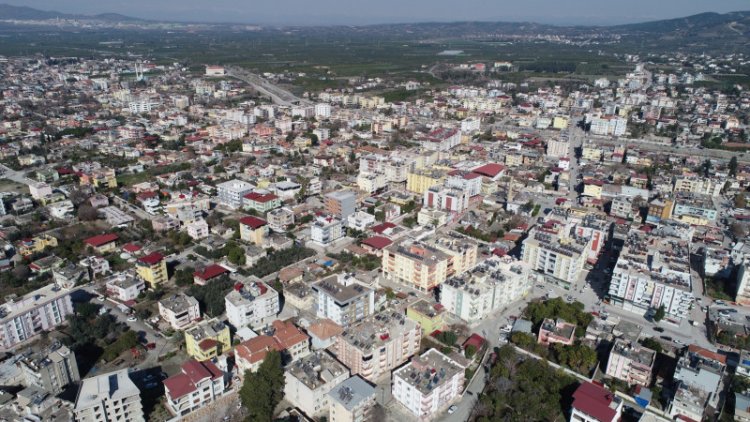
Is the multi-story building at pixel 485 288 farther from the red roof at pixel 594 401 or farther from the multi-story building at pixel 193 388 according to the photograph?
the multi-story building at pixel 193 388

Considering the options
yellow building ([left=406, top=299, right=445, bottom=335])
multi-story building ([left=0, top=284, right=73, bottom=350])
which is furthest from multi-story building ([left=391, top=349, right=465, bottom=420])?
multi-story building ([left=0, top=284, right=73, bottom=350])

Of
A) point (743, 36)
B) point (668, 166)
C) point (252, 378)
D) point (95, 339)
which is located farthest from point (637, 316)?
point (743, 36)

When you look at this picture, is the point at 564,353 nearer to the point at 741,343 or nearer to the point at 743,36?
the point at 741,343

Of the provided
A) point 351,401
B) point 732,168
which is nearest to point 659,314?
point 351,401

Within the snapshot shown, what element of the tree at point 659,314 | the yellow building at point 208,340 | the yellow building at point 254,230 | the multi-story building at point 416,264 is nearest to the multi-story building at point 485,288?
the multi-story building at point 416,264

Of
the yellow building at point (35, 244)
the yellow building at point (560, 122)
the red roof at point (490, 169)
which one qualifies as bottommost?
the yellow building at point (35, 244)

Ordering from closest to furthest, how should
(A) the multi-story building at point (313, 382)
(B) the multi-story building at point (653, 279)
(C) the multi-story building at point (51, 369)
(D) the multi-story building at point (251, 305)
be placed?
(A) the multi-story building at point (313, 382) < (C) the multi-story building at point (51, 369) < (D) the multi-story building at point (251, 305) < (B) the multi-story building at point (653, 279)
